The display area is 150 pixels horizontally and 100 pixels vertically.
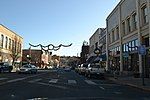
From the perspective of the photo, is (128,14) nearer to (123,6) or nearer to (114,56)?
(123,6)

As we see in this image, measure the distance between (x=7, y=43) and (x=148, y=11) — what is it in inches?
1839

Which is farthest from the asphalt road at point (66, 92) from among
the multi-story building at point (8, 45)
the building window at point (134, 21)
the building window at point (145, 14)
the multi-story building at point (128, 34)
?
the multi-story building at point (8, 45)

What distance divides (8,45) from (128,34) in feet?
131

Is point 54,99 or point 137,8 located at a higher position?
point 137,8

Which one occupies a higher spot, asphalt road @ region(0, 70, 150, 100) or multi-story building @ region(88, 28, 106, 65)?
multi-story building @ region(88, 28, 106, 65)

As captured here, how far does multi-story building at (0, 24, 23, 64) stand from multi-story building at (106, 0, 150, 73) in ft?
81.7

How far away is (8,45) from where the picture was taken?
70375 mm

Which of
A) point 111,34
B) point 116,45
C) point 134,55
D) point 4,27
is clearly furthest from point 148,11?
point 4,27

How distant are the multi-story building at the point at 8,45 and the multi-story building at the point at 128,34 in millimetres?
24904

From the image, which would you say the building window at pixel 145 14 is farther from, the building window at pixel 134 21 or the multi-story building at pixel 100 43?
the multi-story building at pixel 100 43

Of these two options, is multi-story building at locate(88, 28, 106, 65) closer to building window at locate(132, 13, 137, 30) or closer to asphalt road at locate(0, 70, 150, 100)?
building window at locate(132, 13, 137, 30)

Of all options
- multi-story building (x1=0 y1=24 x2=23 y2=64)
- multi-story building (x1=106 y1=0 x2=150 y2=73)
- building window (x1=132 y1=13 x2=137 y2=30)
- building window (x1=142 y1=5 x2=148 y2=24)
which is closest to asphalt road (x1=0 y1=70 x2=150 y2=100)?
multi-story building (x1=106 y1=0 x2=150 y2=73)

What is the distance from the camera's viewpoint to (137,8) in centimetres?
3300

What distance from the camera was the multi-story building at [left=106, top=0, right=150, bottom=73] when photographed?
3126cm
